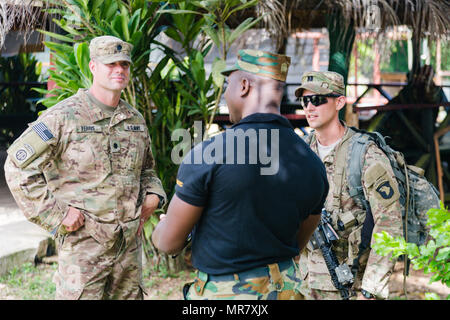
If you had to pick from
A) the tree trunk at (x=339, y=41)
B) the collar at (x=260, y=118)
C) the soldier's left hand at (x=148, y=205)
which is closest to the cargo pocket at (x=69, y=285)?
the soldier's left hand at (x=148, y=205)

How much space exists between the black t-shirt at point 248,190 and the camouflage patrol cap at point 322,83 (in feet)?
3.70

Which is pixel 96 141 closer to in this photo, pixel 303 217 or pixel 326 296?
pixel 303 217

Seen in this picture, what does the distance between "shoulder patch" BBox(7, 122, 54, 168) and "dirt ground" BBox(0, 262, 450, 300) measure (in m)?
2.40

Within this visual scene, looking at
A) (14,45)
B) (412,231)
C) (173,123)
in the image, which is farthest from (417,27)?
(14,45)

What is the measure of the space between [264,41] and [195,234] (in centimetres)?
707

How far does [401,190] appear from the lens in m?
2.87

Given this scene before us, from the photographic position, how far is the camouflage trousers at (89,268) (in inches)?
109

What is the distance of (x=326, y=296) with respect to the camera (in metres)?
2.89

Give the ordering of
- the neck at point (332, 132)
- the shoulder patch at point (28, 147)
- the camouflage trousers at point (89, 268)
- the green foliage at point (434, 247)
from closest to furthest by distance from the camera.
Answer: the green foliage at point (434, 247), the shoulder patch at point (28, 147), the camouflage trousers at point (89, 268), the neck at point (332, 132)

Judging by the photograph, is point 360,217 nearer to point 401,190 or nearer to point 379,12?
point 401,190

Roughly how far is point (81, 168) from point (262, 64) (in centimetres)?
136

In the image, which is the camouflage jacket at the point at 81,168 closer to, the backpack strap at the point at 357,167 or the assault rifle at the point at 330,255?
the assault rifle at the point at 330,255

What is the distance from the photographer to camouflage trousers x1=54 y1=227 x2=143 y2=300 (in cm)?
276
